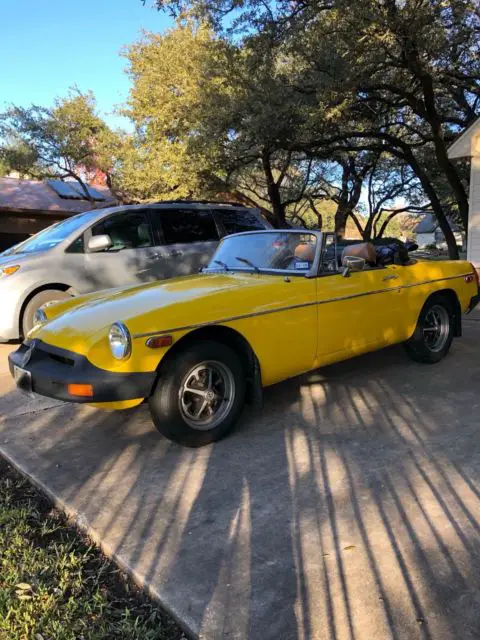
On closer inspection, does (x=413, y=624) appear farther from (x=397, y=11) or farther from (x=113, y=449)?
(x=397, y=11)

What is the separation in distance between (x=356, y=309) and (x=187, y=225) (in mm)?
4180

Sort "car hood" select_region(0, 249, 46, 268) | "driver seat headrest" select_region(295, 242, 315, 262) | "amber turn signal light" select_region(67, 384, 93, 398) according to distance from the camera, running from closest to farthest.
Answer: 1. "amber turn signal light" select_region(67, 384, 93, 398)
2. "driver seat headrest" select_region(295, 242, 315, 262)
3. "car hood" select_region(0, 249, 46, 268)

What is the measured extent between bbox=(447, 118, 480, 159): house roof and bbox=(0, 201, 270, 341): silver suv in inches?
217

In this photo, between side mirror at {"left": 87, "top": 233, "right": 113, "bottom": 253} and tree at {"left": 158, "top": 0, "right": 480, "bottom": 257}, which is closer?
side mirror at {"left": 87, "top": 233, "right": 113, "bottom": 253}

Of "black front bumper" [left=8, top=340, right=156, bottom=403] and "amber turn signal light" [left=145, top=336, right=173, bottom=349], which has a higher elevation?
"amber turn signal light" [left=145, top=336, right=173, bottom=349]

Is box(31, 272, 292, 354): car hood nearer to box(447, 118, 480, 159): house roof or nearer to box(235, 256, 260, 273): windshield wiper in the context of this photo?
box(235, 256, 260, 273): windshield wiper

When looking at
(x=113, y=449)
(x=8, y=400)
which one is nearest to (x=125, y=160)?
(x=8, y=400)

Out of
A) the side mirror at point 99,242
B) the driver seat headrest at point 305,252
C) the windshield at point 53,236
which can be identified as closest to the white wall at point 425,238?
the windshield at point 53,236

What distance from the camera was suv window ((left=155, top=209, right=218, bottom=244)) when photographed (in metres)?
7.96

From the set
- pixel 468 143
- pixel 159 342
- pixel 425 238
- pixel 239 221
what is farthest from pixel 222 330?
pixel 425 238

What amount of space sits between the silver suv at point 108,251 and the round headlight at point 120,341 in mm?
3638

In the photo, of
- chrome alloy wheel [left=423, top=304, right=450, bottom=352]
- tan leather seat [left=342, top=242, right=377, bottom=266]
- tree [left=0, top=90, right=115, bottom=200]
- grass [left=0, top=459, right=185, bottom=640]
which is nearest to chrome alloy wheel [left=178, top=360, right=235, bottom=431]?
grass [left=0, top=459, right=185, bottom=640]

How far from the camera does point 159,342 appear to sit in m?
3.51

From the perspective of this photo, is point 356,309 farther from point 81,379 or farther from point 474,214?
point 474,214
